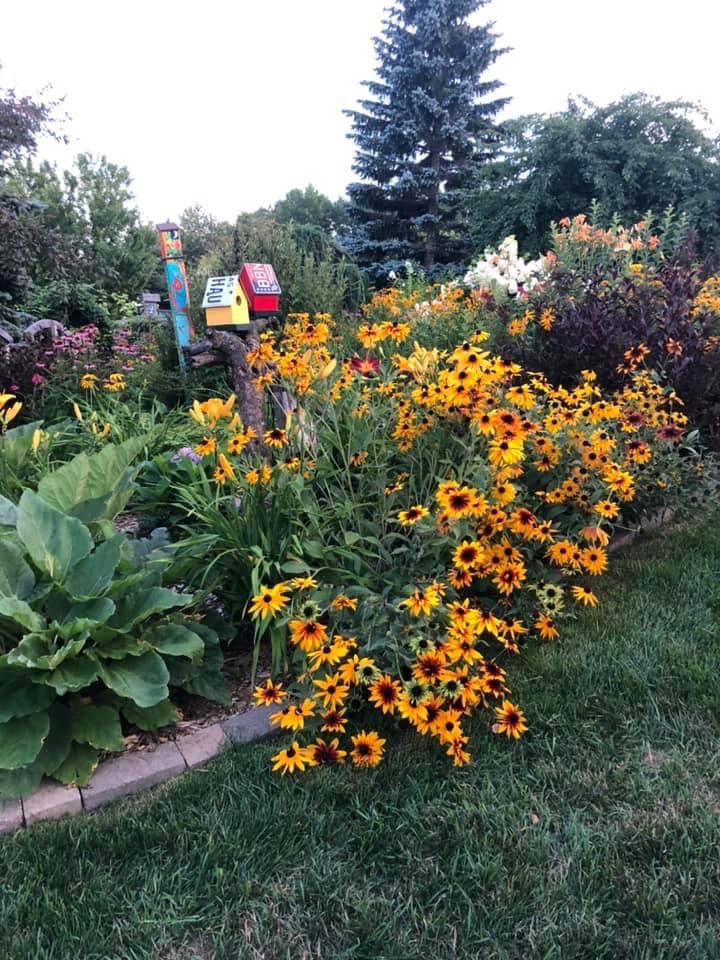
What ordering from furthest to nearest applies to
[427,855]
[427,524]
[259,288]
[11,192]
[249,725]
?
[11,192], [259,288], [427,524], [249,725], [427,855]

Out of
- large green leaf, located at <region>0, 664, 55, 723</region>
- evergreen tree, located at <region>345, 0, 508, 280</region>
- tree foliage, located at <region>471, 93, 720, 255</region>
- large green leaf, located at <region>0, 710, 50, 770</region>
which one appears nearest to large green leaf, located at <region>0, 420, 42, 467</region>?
large green leaf, located at <region>0, 664, 55, 723</region>

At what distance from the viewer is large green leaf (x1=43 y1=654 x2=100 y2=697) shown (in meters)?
1.76

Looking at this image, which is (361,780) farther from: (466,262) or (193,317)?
(466,262)

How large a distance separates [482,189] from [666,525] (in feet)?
36.4

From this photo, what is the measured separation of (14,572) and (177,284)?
3.91 metres

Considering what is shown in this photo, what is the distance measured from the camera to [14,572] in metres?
2.00

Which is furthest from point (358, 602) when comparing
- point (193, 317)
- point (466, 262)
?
point (466, 262)

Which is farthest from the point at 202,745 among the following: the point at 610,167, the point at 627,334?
the point at 610,167

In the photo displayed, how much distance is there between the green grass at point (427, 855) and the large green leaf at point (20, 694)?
303 mm

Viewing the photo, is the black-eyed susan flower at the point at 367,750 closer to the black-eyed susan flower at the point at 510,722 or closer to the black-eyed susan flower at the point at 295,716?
the black-eyed susan flower at the point at 295,716

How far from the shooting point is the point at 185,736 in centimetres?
205

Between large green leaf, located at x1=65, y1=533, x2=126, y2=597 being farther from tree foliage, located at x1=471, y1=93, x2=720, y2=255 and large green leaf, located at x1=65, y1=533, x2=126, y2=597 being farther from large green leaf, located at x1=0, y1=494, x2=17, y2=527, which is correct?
tree foliage, located at x1=471, y1=93, x2=720, y2=255

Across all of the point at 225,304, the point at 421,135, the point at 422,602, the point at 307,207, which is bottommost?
the point at 422,602

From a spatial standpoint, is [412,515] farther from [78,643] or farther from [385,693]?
[78,643]
